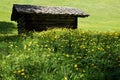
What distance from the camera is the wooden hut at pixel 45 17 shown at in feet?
76.3

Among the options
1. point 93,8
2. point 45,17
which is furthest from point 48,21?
point 93,8

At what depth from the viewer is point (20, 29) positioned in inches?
1036

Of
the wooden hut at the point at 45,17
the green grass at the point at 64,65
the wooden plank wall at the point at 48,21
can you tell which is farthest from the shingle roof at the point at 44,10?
the green grass at the point at 64,65

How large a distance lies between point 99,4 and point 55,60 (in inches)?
2120

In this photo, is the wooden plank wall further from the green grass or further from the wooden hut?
the green grass

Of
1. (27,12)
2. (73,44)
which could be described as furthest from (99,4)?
(73,44)

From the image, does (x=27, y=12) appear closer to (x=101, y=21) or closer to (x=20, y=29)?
(x=20, y=29)

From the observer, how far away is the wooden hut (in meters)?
23.2

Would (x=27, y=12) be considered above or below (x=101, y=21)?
above

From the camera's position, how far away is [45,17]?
2525 cm

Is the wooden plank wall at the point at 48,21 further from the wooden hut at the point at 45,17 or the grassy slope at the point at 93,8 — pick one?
the grassy slope at the point at 93,8

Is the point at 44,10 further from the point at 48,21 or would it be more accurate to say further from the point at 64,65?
the point at 64,65

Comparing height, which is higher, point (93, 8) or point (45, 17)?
point (45, 17)

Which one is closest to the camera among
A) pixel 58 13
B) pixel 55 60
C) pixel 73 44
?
pixel 55 60
